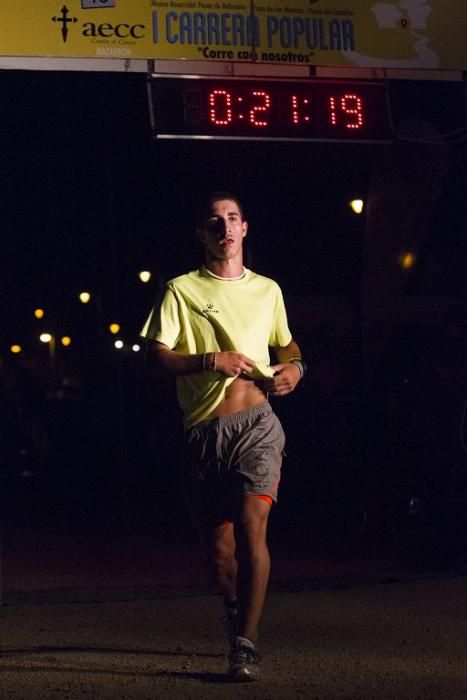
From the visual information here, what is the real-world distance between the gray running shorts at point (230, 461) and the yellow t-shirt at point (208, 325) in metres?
0.11

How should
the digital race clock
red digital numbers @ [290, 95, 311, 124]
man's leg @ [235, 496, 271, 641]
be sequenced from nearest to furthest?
1. man's leg @ [235, 496, 271, 641]
2. the digital race clock
3. red digital numbers @ [290, 95, 311, 124]

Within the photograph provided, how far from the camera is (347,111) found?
8.27 metres

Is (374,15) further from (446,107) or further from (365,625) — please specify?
A: (365,625)

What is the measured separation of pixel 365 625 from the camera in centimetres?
643

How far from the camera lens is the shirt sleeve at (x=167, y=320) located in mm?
5617

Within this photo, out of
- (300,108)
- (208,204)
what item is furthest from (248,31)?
(208,204)

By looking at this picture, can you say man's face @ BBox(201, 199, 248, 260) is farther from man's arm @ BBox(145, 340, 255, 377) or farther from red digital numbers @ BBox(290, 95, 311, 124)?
red digital numbers @ BBox(290, 95, 311, 124)

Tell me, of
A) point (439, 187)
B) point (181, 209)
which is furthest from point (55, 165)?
point (439, 187)

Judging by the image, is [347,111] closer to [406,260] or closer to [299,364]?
[299,364]

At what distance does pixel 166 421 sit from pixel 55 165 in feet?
49.9

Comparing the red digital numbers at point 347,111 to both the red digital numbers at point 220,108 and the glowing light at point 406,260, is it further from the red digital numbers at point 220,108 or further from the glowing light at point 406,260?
the glowing light at point 406,260

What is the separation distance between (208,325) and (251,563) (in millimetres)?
1079

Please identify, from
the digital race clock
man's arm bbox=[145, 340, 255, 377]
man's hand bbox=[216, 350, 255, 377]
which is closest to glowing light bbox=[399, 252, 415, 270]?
the digital race clock

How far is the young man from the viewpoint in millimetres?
5504
